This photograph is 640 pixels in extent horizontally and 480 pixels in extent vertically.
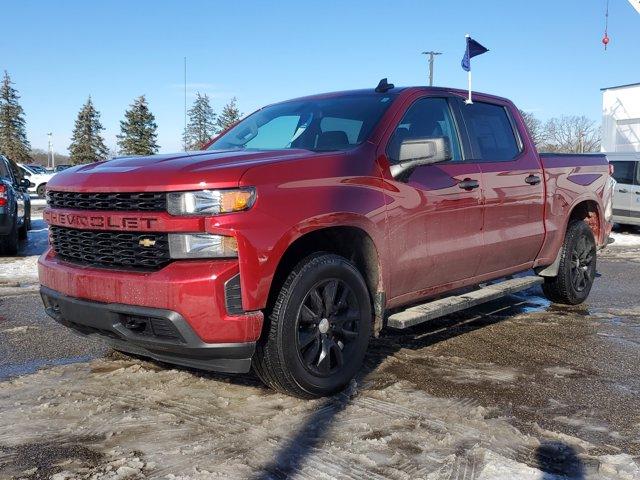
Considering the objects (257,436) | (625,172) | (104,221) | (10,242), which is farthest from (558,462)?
(625,172)

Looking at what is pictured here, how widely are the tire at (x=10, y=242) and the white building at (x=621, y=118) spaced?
24.3 m

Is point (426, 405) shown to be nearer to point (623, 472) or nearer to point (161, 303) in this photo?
point (623, 472)

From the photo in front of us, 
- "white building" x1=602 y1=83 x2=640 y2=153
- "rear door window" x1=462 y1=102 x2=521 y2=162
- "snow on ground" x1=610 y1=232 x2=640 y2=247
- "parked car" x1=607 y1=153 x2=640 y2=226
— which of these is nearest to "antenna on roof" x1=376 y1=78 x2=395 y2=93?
"rear door window" x1=462 y1=102 x2=521 y2=162

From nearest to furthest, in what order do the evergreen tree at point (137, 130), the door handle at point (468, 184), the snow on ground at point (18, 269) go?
1. the door handle at point (468, 184)
2. the snow on ground at point (18, 269)
3. the evergreen tree at point (137, 130)

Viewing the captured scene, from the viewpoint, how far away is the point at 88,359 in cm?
443

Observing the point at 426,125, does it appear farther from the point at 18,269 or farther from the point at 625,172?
the point at 625,172

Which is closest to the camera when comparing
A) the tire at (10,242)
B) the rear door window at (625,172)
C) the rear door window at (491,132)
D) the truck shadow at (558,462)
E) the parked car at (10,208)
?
the truck shadow at (558,462)

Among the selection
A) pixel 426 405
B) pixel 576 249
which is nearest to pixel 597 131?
pixel 576 249

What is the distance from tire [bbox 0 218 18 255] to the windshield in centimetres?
625

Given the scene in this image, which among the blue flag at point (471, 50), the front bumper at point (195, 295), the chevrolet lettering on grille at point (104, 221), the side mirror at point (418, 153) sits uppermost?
the blue flag at point (471, 50)

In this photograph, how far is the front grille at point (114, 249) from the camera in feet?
10.7

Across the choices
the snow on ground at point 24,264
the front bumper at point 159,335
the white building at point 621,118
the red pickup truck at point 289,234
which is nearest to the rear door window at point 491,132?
the red pickup truck at point 289,234

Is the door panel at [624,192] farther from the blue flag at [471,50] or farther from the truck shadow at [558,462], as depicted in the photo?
the truck shadow at [558,462]

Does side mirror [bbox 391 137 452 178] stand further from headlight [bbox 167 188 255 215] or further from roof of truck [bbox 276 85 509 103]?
headlight [bbox 167 188 255 215]
